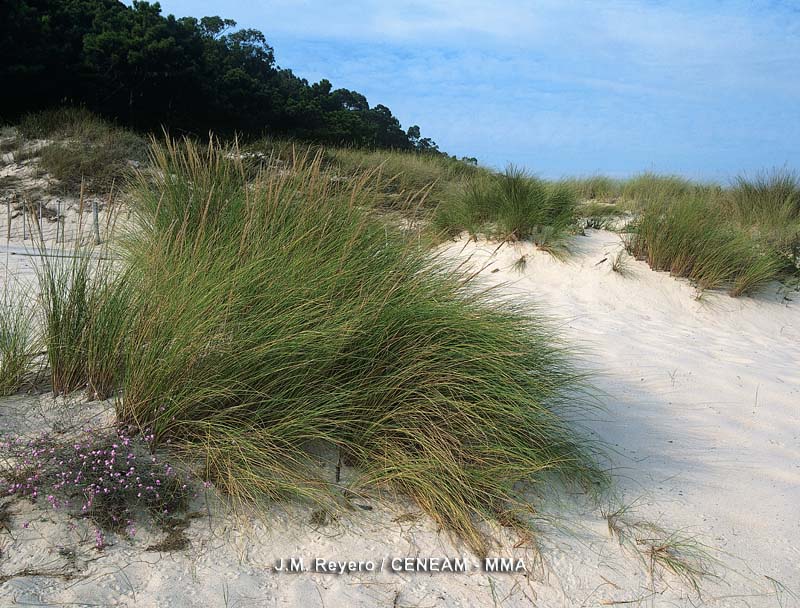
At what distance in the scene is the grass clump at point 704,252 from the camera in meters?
6.63

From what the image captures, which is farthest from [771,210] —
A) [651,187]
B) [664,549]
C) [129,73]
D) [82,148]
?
[129,73]

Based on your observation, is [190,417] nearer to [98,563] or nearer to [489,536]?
[98,563]

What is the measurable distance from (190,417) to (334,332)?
616mm

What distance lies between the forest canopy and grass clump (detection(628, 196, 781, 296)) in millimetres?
12177

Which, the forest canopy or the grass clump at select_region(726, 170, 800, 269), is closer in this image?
the grass clump at select_region(726, 170, 800, 269)

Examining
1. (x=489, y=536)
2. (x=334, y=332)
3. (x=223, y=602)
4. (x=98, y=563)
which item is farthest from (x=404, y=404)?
(x=98, y=563)

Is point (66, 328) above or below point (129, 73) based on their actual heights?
below

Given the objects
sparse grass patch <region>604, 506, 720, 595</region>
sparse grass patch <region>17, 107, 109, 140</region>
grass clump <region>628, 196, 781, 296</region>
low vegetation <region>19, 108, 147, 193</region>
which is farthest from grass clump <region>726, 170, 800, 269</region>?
sparse grass patch <region>17, 107, 109, 140</region>

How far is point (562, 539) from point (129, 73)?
16095 mm

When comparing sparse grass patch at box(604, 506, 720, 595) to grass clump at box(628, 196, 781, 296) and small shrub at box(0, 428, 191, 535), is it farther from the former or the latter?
grass clump at box(628, 196, 781, 296)

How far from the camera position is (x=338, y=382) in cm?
261

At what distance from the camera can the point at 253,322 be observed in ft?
8.34

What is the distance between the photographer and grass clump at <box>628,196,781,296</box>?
6629 mm

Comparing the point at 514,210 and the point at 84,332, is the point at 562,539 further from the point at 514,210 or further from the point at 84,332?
the point at 514,210
